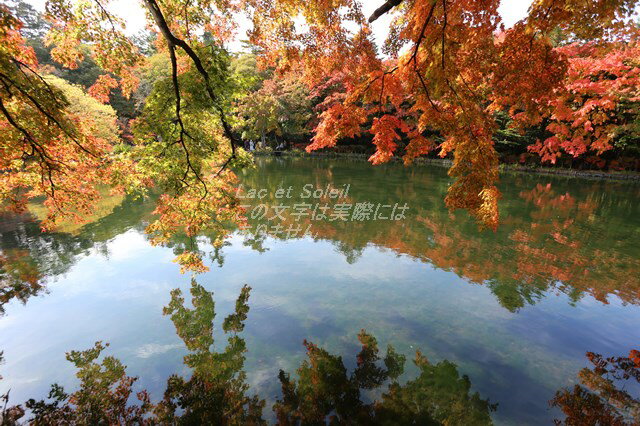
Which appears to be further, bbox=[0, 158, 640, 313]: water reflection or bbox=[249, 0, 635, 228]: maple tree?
bbox=[0, 158, 640, 313]: water reflection

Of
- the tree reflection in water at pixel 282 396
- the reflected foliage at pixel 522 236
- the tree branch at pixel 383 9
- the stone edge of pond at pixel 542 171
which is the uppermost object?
the tree branch at pixel 383 9

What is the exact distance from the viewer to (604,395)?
3729 mm

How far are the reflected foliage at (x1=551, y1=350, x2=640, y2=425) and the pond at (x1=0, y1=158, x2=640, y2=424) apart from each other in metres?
0.13

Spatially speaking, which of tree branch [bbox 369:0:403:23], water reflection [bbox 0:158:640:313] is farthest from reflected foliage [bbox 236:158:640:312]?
tree branch [bbox 369:0:403:23]

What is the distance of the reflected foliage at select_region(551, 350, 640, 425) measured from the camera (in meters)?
3.45

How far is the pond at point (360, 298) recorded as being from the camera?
4129 millimetres

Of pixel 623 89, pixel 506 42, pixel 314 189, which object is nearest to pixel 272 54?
pixel 506 42

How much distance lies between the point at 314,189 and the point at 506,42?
38.8ft

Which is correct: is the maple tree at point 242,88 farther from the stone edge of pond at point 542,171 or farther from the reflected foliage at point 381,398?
the stone edge of pond at point 542,171

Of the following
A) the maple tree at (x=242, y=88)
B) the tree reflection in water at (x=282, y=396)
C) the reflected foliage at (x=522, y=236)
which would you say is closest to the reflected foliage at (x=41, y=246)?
the maple tree at (x=242, y=88)

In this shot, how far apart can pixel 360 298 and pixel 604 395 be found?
3.53 m

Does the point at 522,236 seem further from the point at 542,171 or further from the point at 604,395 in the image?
the point at 542,171

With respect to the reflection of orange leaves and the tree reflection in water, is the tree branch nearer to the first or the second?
the tree reflection in water

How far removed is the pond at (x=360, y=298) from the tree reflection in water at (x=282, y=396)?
53 mm
